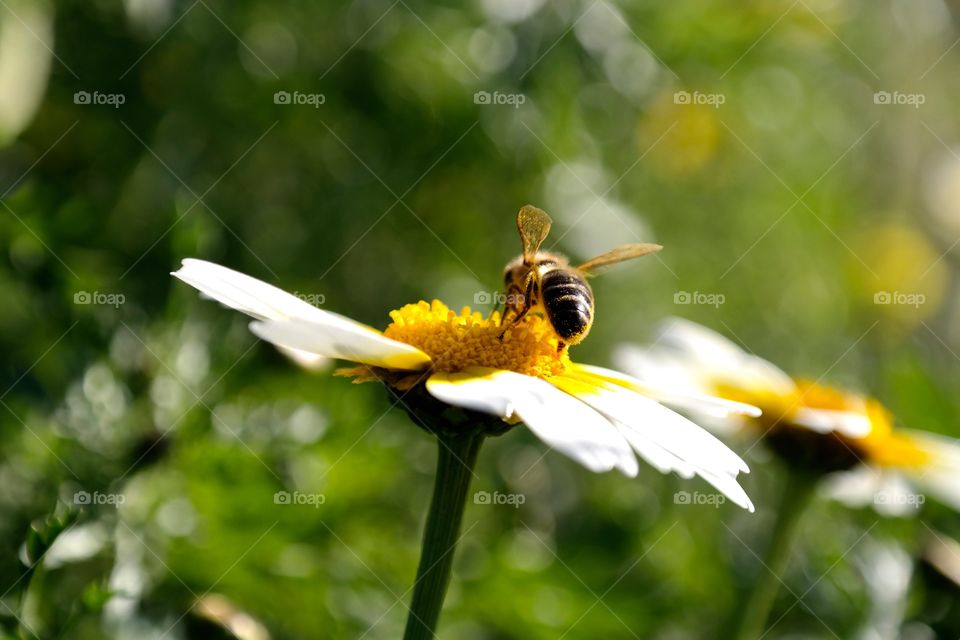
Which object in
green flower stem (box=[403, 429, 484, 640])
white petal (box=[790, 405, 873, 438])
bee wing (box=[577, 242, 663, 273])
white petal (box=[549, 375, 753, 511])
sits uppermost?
bee wing (box=[577, 242, 663, 273])

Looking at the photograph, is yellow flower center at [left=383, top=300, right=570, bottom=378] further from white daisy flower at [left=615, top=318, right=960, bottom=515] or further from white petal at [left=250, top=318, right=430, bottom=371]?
white daisy flower at [left=615, top=318, right=960, bottom=515]

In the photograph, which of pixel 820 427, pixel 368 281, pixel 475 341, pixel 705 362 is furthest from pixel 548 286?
pixel 368 281

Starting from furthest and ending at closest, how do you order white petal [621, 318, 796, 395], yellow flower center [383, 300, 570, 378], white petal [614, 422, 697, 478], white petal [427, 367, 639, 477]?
white petal [621, 318, 796, 395] → yellow flower center [383, 300, 570, 378] → white petal [614, 422, 697, 478] → white petal [427, 367, 639, 477]

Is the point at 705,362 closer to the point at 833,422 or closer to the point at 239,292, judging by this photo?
the point at 833,422

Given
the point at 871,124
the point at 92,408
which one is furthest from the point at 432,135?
the point at 871,124

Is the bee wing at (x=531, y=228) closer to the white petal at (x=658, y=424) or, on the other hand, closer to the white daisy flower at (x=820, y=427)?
the white petal at (x=658, y=424)

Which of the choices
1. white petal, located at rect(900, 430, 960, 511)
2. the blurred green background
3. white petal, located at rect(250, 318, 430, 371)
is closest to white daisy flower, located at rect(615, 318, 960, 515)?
white petal, located at rect(900, 430, 960, 511)
